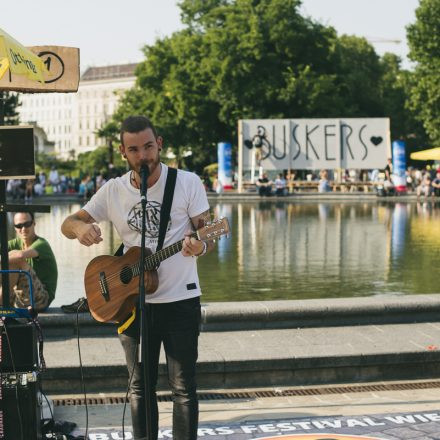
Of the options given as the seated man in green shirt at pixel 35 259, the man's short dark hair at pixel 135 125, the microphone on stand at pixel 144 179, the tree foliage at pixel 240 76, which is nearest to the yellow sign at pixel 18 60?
the man's short dark hair at pixel 135 125

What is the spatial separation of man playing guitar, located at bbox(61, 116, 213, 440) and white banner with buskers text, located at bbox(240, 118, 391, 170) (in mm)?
42225

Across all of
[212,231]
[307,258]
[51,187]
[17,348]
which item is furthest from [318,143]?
[212,231]

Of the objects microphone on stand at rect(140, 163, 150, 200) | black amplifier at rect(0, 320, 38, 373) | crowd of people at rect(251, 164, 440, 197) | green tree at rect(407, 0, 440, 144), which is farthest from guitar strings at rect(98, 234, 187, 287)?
green tree at rect(407, 0, 440, 144)

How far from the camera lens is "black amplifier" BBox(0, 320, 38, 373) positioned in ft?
16.5

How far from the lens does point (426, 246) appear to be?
1875cm

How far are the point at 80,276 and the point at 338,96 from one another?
155 ft

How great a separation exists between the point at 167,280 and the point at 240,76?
54.1 meters

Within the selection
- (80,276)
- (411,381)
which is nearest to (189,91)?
(80,276)

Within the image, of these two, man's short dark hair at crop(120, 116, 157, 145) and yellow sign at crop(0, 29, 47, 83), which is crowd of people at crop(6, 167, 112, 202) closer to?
yellow sign at crop(0, 29, 47, 83)

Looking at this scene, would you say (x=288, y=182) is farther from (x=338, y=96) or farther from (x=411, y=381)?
(x=411, y=381)

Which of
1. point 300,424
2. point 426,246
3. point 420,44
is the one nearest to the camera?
point 300,424

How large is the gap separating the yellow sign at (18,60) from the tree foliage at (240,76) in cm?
5165

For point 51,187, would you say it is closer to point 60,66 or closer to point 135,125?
point 60,66

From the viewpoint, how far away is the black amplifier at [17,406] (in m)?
5.00
